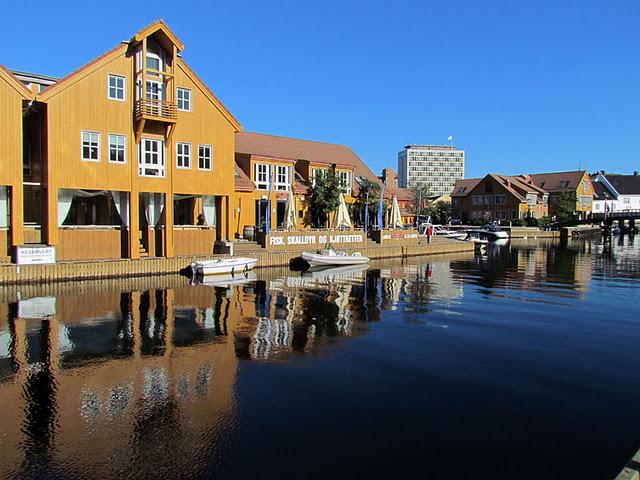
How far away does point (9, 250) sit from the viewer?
29.5 metres

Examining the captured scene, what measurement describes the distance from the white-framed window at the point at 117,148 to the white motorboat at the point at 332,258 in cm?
1403

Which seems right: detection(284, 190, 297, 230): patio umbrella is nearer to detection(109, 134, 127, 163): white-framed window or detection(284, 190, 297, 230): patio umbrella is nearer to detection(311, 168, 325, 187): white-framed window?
detection(311, 168, 325, 187): white-framed window

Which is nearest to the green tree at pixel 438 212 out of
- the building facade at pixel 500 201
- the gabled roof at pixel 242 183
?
A: the building facade at pixel 500 201

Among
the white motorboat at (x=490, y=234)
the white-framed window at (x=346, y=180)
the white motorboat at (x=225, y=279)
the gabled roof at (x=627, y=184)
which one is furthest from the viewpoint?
the gabled roof at (x=627, y=184)

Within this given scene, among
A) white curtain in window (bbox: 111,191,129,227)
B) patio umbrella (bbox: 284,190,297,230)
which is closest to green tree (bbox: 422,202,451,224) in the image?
patio umbrella (bbox: 284,190,297,230)

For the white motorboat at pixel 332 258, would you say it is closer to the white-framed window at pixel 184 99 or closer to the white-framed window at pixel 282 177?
the white-framed window at pixel 282 177

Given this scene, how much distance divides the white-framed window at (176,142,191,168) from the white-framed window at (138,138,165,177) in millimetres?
1095

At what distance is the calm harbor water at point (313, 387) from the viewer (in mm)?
9344

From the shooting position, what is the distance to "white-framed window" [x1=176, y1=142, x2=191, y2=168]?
35250 millimetres

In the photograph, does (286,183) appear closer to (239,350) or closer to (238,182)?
(238,182)

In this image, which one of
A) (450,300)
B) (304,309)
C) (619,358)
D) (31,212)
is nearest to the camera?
(619,358)

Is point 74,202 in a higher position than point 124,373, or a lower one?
higher

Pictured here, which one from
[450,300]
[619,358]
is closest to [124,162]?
[450,300]

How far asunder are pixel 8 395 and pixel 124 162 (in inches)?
894
